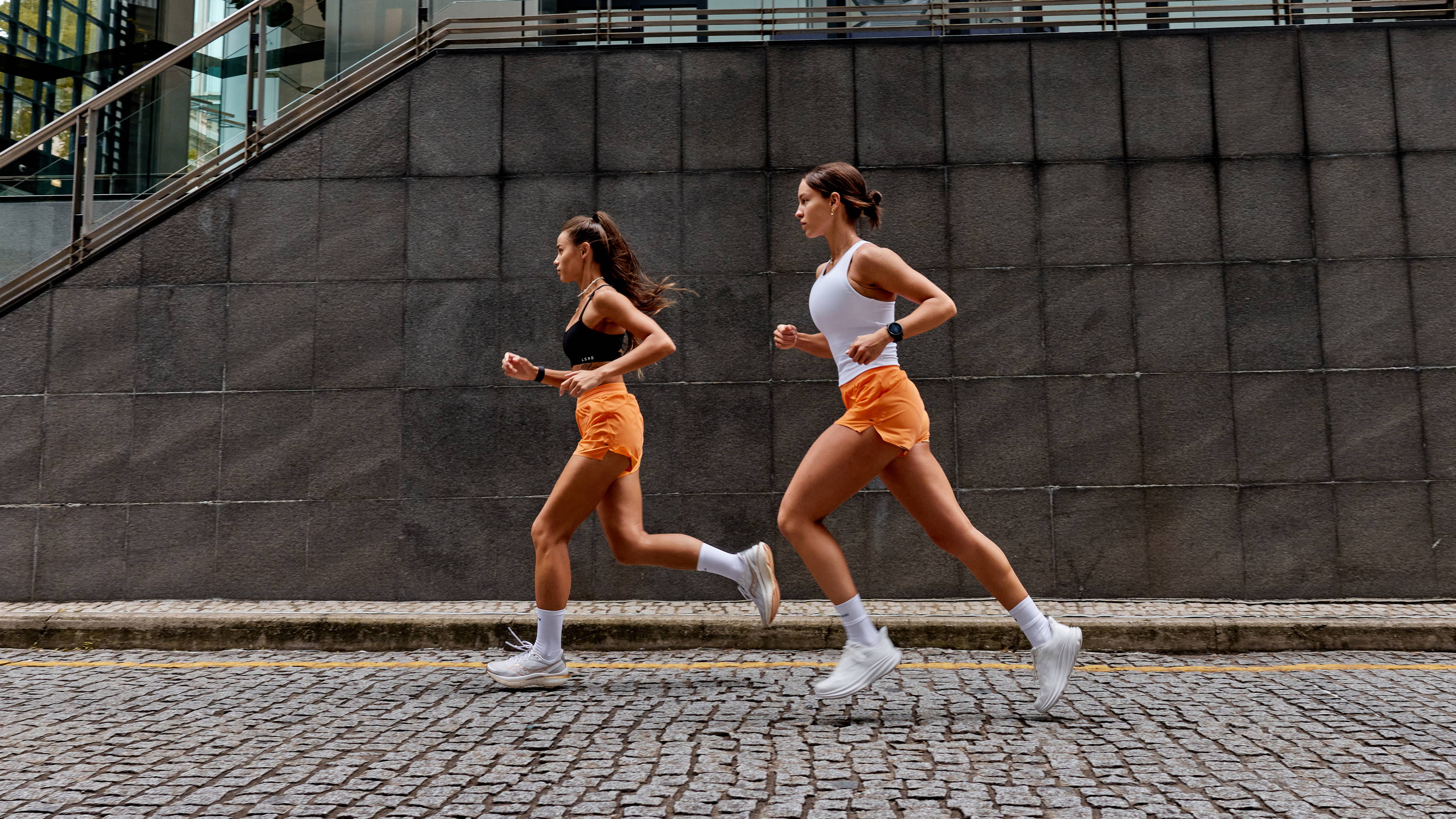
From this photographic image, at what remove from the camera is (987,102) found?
23.7 feet

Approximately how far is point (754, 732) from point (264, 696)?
2193 millimetres

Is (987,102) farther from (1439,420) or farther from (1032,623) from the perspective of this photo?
(1032,623)

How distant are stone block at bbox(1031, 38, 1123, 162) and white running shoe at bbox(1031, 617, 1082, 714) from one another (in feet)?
14.8

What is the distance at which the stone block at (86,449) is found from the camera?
7047mm

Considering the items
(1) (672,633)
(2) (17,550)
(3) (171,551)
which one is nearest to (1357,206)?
(1) (672,633)

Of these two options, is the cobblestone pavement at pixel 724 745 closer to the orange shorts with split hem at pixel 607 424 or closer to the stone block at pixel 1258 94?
the orange shorts with split hem at pixel 607 424

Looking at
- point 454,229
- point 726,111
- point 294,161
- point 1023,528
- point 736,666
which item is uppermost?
point 726,111

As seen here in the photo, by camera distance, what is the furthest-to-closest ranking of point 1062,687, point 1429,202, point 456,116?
point 456,116
point 1429,202
point 1062,687

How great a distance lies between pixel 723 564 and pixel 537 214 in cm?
Result: 377

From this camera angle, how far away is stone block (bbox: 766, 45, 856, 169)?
7273mm

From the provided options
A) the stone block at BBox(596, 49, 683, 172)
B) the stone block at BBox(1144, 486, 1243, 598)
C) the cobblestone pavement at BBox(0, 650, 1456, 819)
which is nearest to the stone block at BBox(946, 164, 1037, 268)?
the stone block at BBox(1144, 486, 1243, 598)

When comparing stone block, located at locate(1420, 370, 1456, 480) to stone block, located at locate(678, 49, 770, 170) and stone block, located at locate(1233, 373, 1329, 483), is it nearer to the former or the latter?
stone block, located at locate(1233, 373, 1329, 483)

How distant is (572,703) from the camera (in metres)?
3.99

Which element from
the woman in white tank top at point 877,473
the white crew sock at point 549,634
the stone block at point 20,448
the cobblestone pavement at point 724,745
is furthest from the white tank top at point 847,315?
the stone block at point 20,448
